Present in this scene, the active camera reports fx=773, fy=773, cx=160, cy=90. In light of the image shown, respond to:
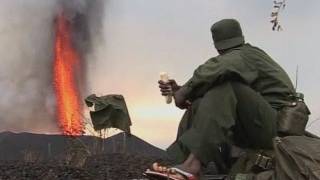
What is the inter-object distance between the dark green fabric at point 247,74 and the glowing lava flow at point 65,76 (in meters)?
5.70

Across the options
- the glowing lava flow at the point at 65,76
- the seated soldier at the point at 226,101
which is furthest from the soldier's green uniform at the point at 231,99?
the glowing lava flow at the point at 65,76

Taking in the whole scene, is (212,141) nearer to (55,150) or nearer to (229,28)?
(229,28)

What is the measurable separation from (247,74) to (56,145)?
7.22 m

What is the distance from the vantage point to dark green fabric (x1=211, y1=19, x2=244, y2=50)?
561 centimetres

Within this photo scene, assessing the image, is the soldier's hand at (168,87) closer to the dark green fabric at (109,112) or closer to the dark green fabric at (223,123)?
the dark green fabric at (223,123)

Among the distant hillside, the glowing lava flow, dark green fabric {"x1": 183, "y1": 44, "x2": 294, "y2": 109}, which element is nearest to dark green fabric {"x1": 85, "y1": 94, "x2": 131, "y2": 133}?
the distant hillside

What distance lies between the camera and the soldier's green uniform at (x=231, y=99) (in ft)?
16.8

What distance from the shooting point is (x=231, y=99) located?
514 cm

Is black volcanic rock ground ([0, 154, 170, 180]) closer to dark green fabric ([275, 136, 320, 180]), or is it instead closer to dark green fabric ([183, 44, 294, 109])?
dark green fabric ([183, 44, 294, 109])

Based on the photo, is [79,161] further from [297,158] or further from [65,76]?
[65,76]

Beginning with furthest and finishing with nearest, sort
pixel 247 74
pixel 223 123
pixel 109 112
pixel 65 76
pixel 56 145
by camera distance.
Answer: pixel 65 76 → pixel 56 145 → pixel 109 112 → pixel 247 74 → pixel 223 123

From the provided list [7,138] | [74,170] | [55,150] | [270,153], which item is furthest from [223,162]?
[7,138]

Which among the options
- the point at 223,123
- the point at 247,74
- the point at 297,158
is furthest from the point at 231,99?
the point at 297,158

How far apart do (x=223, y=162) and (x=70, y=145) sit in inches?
182
